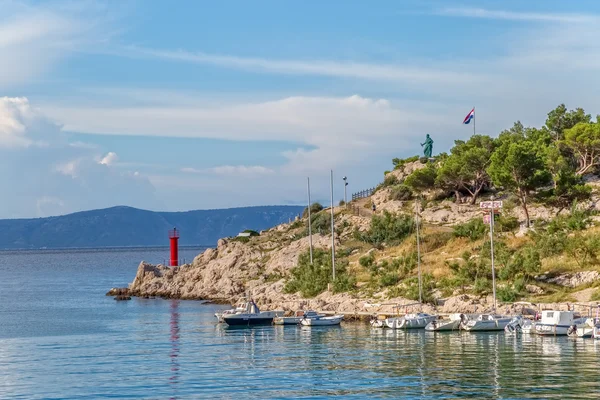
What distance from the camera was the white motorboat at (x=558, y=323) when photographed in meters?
65.9

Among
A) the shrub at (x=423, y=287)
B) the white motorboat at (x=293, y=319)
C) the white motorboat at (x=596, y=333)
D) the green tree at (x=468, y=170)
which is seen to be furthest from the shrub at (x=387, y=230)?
the white motorboat at (x=596, y=333)

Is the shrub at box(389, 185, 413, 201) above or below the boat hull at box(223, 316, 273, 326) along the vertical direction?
above

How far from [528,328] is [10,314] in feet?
213

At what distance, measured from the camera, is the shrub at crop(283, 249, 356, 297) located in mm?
92938

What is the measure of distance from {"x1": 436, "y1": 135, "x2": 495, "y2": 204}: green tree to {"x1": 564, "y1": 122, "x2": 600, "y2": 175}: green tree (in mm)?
10996

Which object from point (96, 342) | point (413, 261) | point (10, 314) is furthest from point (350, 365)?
point (10, 314)

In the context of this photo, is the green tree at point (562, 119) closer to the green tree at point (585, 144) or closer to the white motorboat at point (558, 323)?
the green tree at point (585, 144)

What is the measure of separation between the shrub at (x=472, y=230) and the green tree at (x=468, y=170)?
19.1 metres

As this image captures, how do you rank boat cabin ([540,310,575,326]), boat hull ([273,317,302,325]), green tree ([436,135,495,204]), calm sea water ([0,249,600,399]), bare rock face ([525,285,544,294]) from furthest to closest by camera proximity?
green tree ([436,135,495,204])
boat hull ([273,317,302,325])
bare rock face ([525,285,544,294])
boat cabin ([540,310,575,326])
calm sea water ([0,249,600,399])

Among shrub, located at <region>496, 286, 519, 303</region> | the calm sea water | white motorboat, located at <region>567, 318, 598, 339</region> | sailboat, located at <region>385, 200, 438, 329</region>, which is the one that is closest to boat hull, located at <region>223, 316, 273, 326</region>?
the calm sea water

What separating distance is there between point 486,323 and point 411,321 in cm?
666

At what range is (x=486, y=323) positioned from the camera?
70.4 meters

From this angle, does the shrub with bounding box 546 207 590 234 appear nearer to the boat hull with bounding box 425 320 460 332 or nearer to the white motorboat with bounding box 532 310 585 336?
the boat hull with bounding box 425 320 460 332

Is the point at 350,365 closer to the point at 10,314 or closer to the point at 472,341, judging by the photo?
the point at 472,341
